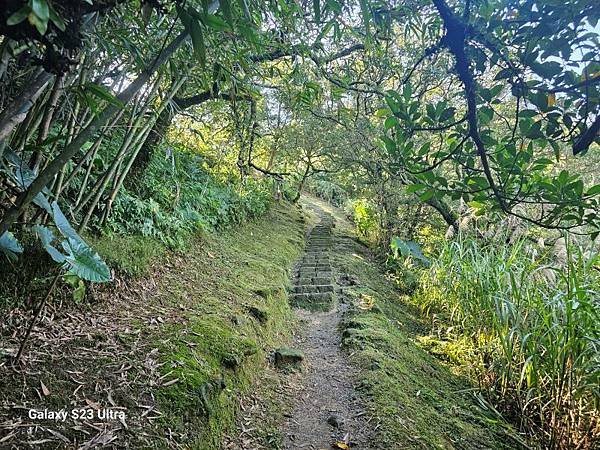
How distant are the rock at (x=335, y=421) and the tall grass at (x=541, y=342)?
1117 millimetres

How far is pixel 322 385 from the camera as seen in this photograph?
2.61 m

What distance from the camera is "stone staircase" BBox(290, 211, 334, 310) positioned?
417cm

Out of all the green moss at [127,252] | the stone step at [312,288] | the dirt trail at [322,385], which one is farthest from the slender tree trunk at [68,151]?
the stone step at [312,288]

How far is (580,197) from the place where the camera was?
1055 millimetres

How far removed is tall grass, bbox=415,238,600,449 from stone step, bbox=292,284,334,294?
1.52 metres

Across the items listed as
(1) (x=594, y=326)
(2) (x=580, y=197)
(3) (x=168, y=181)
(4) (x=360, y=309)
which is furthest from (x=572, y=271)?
(3) (x=168, y=181)

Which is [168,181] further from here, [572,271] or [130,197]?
[572,271]

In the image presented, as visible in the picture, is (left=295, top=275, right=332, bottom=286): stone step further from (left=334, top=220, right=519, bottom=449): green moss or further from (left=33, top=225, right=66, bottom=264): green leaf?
(left=33, top=225, right=66, bottom=264): green leaf

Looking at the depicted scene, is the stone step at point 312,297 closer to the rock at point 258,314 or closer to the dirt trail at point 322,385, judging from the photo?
the dirt trail at point 322,385

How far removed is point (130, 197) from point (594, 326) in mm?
3144

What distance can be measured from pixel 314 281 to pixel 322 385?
7.00 feet

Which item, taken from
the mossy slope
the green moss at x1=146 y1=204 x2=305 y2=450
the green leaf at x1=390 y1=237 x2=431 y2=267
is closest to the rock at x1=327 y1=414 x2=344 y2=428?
the mossy slope

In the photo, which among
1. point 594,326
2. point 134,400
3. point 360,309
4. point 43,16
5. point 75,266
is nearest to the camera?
point 43,16

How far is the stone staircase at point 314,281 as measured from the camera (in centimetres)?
417
